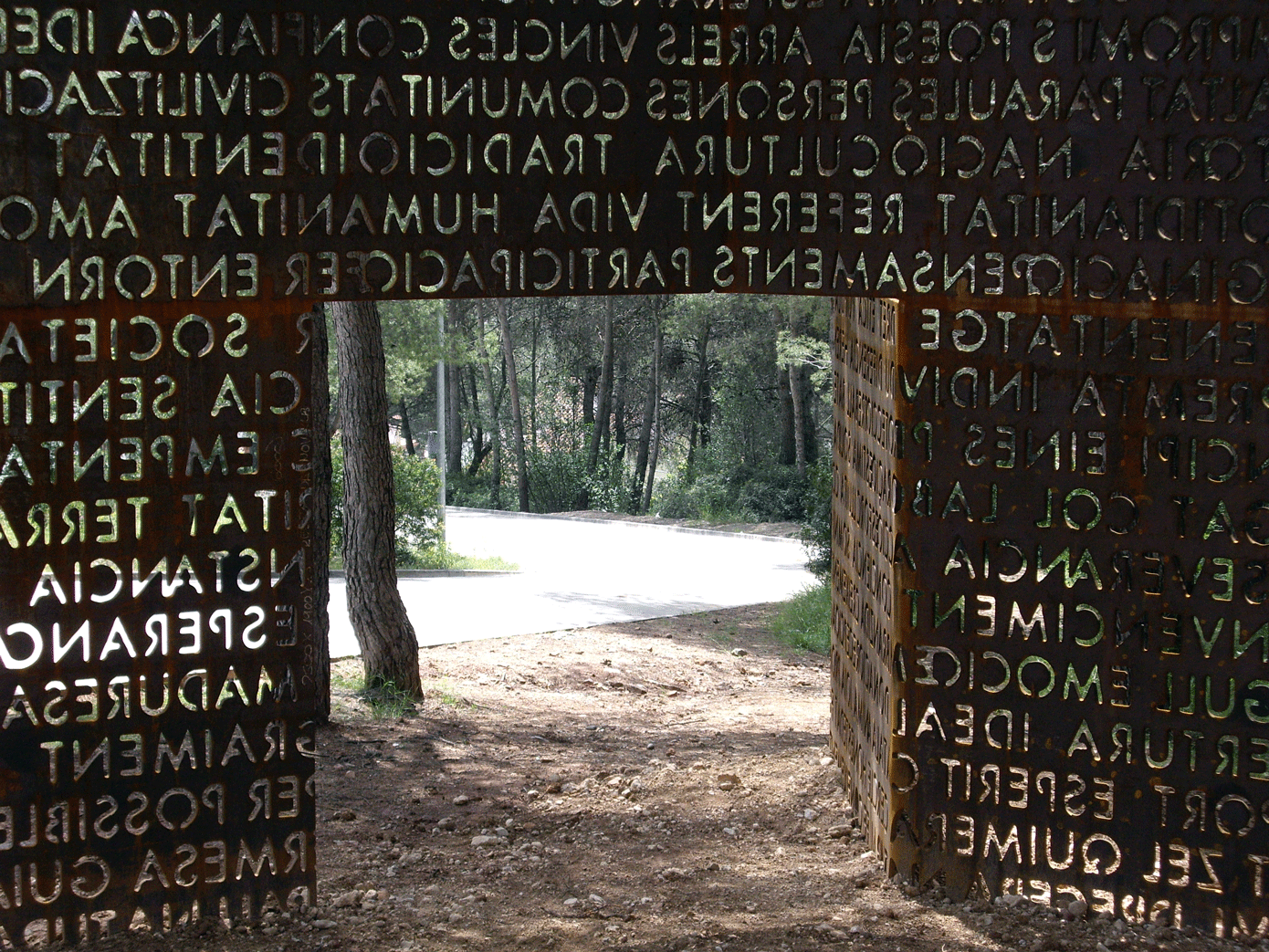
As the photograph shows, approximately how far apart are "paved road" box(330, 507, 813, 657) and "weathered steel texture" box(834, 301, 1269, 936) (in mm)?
7187

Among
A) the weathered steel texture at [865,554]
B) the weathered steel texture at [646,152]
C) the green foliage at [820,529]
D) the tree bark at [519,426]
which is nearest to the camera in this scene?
the weathered steel texture at [646,152]

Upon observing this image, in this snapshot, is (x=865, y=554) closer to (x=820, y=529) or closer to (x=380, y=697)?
(x=380, y=697)

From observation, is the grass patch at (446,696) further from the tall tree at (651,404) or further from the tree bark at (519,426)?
the tree bark at (519,426)

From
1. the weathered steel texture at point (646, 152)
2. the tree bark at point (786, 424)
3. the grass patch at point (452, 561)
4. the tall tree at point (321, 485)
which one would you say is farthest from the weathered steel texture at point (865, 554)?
the tree bark at point (786, 424)

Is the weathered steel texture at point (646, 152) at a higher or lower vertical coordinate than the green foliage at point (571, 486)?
higher

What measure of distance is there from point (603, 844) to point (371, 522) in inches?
151

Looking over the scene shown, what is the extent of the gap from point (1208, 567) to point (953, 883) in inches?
62.7

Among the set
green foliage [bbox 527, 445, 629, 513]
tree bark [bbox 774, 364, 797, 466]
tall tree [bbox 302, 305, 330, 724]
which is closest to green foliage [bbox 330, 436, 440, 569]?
tall tree [bbox 302, 305, 330, 724]

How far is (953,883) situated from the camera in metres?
5.34

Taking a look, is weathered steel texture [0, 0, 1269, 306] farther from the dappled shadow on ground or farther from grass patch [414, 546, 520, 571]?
grass patch [414, 546, 520, 571]

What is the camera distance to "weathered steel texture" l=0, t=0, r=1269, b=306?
15.4 ft

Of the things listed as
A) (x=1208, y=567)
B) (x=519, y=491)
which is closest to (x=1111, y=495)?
(x=1208, y=567)

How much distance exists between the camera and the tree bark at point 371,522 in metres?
9.36

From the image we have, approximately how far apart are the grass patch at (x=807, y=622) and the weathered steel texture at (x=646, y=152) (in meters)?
7.75
